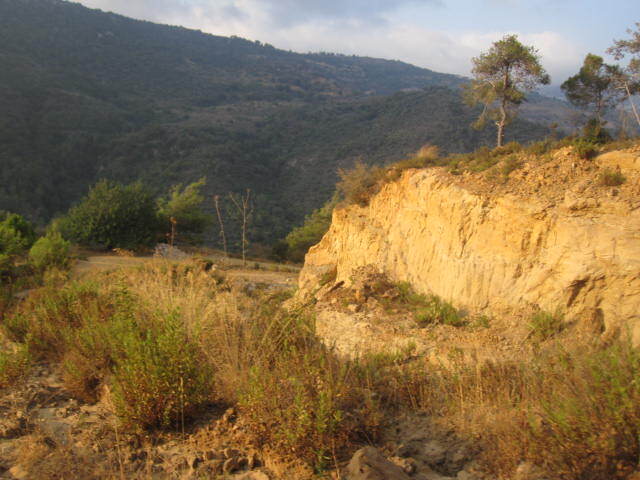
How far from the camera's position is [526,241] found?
20.4 ft

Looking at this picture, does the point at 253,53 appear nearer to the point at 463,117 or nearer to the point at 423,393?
the point at 463,117

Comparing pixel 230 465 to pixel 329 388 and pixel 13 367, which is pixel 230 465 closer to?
pixel 329 388

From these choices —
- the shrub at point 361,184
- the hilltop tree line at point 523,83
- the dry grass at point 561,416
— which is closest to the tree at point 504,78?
the hilltop tree line at point 523,83

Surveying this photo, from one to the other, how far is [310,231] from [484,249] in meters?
21.9

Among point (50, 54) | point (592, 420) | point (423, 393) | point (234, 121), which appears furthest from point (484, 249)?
point (50, 54)

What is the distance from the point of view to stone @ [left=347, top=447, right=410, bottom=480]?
262 cm

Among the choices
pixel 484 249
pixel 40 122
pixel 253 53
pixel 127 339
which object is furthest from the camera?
pixel 253 53

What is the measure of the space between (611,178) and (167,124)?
188 ft

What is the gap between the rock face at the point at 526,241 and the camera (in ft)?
17.3

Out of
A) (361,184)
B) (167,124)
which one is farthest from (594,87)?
(167,124)

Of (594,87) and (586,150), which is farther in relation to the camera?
(594,87)

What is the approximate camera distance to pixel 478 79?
1514 cm

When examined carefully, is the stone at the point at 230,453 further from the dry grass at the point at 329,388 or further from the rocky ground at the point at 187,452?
the dry grass at the point at 329,388

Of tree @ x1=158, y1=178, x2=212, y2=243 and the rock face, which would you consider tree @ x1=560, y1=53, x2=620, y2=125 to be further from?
tree @ x1=158, y1=178, x2=212, y2=243
